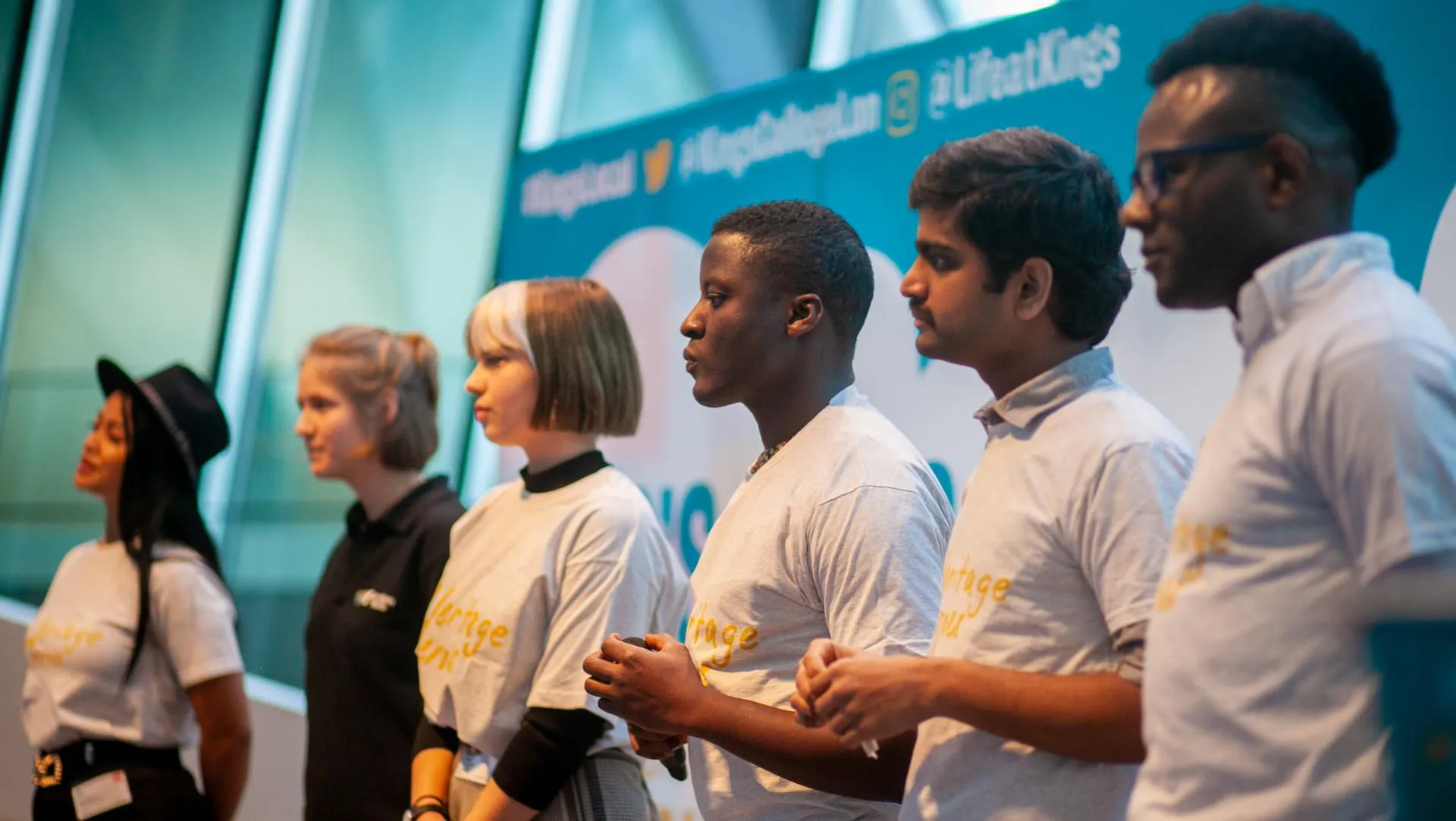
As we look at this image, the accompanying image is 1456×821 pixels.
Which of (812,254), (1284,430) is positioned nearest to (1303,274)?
(1284,430)

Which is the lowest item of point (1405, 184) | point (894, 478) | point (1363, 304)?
point (894, 478)

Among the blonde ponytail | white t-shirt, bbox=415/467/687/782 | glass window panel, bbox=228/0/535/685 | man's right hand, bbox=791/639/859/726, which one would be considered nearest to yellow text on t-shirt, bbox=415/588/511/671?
white t-shirt, bbox=415/467/687/782

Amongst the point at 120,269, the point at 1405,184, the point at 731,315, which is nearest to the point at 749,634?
the point at 731,315

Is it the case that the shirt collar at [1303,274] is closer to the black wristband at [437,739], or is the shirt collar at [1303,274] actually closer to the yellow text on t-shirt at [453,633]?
the yellow text on t-shirt at [453,633]

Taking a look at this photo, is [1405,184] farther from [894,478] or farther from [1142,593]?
[1142,593]

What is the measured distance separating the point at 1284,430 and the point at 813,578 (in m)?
0.77

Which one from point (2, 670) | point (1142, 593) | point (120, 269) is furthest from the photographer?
point (120, 269)

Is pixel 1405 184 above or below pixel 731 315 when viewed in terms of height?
above

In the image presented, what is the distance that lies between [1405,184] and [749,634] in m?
1.33

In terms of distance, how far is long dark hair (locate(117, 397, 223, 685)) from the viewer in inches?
128

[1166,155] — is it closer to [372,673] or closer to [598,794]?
[598,794]

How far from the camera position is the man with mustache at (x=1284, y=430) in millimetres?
1096

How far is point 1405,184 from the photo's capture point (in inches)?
91.7

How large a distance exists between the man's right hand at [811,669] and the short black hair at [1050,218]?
1.44ft
